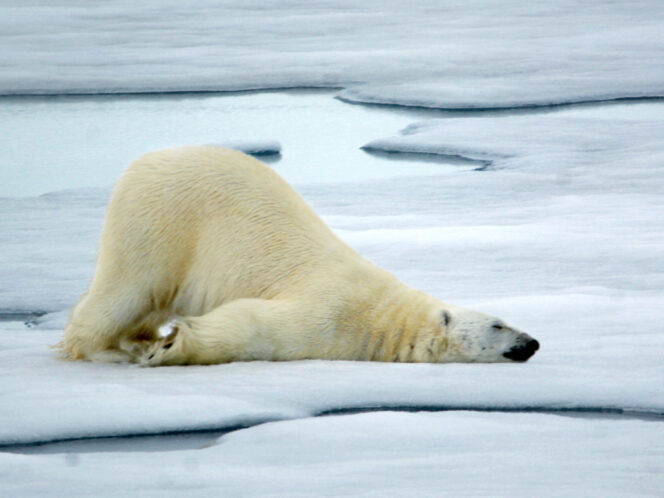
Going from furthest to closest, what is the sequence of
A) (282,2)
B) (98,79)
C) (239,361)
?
(282,2) → (98,79) → (239,361)

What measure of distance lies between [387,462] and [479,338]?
0.86m

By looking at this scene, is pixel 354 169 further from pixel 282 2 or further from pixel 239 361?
pixel 282 2

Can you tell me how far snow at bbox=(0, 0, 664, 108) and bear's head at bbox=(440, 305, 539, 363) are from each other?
6565mm

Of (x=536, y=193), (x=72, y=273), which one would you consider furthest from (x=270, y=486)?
(x=536, y=193)

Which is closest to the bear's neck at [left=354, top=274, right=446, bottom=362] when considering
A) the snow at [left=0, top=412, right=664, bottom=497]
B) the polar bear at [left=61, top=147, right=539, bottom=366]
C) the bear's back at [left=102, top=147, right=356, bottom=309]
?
the polar bear at [left=61, top=147, right=539, bottom=366]

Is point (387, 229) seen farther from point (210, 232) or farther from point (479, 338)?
point (479, 338)

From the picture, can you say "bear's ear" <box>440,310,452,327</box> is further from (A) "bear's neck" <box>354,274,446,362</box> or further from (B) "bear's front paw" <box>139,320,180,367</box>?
(B) "bear's front paw" <box>139,320,180,367</box>

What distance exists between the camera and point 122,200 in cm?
335

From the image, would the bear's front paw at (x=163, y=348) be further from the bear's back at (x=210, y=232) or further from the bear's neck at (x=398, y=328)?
the bear's neck at (x=398, y=328)

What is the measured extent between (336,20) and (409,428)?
12651 millimetres

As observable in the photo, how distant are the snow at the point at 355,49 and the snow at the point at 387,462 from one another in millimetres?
7160

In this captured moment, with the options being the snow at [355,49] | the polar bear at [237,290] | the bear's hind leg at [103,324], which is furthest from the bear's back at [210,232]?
the snow at [355,49]

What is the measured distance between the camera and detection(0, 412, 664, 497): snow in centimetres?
217

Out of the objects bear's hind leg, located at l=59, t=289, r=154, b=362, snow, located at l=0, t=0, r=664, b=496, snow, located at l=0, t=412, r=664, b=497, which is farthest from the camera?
bear's hind leg, located at l=59, t=289, r=154, b=362
